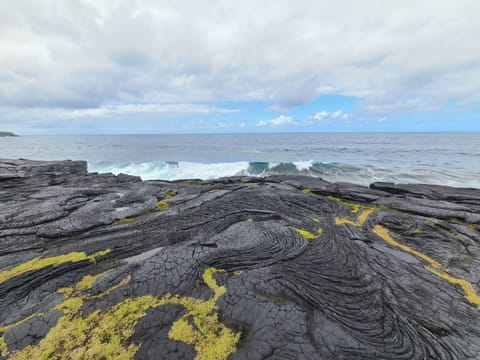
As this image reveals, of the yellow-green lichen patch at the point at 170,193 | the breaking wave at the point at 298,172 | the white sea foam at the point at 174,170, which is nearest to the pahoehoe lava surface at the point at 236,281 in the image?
the yellow-green lichen patch at the point at 170,193

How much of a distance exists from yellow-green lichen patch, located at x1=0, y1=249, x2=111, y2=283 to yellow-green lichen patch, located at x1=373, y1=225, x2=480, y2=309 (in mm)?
10331

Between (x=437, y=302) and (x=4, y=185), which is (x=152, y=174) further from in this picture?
(x=437, y=302)

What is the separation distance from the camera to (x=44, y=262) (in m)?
6.69

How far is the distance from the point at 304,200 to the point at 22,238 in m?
12.6

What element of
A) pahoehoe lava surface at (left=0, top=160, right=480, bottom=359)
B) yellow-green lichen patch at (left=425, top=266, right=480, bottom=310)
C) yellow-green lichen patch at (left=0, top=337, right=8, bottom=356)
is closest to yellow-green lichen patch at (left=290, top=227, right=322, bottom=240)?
pahoehoe lava surface at (left=0, top=160, right=480, bottom=359)

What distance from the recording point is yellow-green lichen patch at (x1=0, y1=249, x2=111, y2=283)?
6.18 m

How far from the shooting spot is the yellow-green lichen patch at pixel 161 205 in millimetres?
11514

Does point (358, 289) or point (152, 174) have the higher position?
point (358, 289)

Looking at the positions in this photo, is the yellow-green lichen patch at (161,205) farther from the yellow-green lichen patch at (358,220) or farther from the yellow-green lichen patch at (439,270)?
the yellow-green lichen patch at (439,270)

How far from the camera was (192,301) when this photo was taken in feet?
17.3

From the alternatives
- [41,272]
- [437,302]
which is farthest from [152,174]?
[437,302]

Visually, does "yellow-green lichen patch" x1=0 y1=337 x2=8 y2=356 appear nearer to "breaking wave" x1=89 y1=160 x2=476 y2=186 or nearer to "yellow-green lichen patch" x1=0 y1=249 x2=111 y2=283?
"yellow-green lichen patch" x1=0 y1=249 x2=111 y2=283

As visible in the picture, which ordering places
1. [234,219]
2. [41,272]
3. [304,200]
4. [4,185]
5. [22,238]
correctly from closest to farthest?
[41,272]
[22,238]
[234,219]
[304,200]
[4,185]

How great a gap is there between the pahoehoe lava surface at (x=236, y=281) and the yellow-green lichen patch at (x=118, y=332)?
23 millimetres
